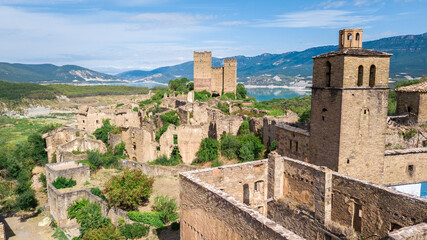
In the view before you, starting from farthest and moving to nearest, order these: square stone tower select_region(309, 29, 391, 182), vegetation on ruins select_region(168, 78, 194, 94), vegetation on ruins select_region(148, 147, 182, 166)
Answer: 1. vegetation on ruins select_region(168, 78, 194, 94)
2. vegetation on ruins select_region(148, 147, 182, 166)
3. square stone tower select_region(309, 29, 391, 182)

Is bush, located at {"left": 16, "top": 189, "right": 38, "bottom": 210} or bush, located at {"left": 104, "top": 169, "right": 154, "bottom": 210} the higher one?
bush, located at {"left": 104, "top": 169, "right": 154, "bottom": 210}

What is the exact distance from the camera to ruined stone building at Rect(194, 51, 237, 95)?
143 ft


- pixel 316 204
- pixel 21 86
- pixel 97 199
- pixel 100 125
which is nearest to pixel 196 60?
pixel 100 125

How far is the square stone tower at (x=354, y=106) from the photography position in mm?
13148

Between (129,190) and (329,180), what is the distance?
12.6 m

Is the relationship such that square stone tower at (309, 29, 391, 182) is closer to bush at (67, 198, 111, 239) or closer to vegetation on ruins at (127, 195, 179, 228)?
vegetation on ruins at (127, 195, 179, 228)

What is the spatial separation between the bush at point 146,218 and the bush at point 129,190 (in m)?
1.17

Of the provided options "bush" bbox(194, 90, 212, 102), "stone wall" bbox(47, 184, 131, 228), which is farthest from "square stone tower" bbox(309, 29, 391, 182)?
"bush" bbox(194, 90, 212, 102)

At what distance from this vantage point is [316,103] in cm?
1462

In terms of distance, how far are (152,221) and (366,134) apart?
11.2m

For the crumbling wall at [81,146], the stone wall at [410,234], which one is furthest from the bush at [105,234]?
the crumbling wall at [81,146]

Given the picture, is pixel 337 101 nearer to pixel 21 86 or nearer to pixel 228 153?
pixel 228 153

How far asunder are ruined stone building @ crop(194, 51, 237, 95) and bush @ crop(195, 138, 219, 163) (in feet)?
63.4

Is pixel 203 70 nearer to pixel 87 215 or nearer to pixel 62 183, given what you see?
pixel 62 183
